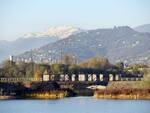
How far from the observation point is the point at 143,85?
59.9 metres

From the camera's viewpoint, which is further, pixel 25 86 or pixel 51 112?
pixel 25 86

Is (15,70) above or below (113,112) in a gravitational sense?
above

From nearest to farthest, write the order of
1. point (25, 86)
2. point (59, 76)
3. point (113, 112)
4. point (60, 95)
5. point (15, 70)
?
point (113, 112), point (60, 95), point (25, 86), point (59, 76), point (15, 70)

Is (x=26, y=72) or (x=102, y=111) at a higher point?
(x=26, y=72)

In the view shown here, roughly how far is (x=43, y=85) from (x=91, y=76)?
2843 cm

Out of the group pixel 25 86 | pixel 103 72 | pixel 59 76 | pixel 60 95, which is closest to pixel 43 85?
pixel 25 86

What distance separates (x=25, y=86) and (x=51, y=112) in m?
28.9

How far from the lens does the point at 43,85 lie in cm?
6650

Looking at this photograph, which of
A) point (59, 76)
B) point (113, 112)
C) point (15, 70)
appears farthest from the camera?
point (15, 70)

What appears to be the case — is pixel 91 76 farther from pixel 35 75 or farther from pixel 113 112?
pixel 113 112

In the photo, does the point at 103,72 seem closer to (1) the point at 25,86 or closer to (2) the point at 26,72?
(2) the point at 26,72

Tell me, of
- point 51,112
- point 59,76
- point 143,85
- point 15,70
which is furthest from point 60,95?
point 15,70

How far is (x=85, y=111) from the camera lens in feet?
123

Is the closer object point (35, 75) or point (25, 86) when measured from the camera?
point (25, 86)
